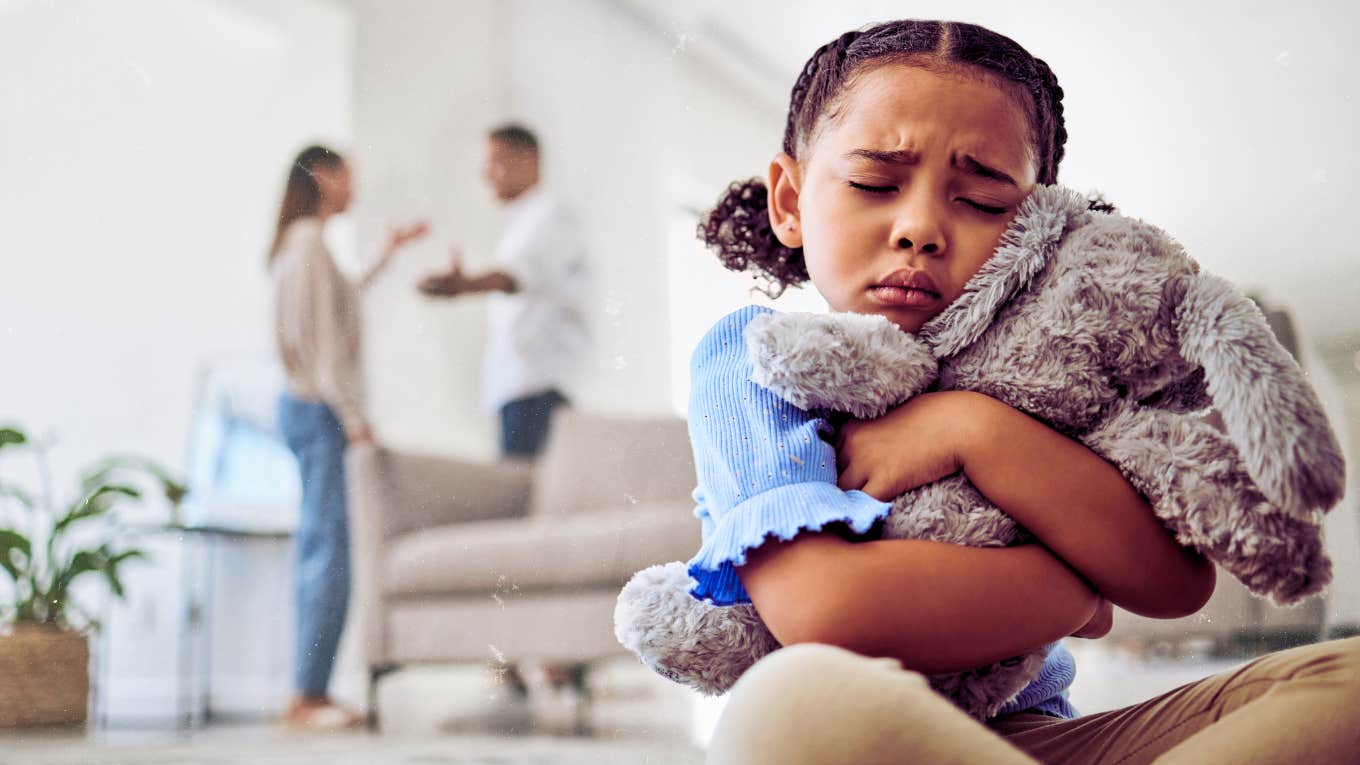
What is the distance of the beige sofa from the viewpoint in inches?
57.0

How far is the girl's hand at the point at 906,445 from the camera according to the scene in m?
0.52

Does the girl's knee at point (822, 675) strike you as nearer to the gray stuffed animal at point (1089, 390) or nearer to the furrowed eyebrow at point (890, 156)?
the gray stuffed animal at point (1089, 390)

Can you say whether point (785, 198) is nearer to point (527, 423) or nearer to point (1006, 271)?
point (1006, 271)

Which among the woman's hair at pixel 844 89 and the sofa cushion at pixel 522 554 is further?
the sofa cushion at pixel 522 554

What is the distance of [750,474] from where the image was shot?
1.67 feet

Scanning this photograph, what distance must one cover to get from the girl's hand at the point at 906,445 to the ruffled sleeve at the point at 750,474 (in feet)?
0.06

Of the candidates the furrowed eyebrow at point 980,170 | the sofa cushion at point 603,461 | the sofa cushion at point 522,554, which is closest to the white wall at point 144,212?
the sofa cushion at point 522,554

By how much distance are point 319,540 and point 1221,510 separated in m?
1.78

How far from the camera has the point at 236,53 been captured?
286 cm

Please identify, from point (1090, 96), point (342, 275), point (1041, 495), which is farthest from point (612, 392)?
point (1041, 495)

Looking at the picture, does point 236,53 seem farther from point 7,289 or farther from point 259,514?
point 259,514

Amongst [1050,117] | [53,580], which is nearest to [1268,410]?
[1050,117]

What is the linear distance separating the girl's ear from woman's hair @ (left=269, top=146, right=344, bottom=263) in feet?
4.99

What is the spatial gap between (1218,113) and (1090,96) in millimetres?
156
